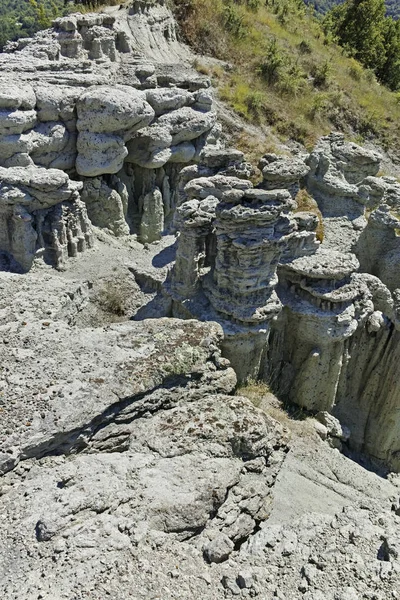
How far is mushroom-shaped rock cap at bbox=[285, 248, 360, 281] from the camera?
10.2 metres

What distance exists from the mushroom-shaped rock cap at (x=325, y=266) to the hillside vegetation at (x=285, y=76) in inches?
510

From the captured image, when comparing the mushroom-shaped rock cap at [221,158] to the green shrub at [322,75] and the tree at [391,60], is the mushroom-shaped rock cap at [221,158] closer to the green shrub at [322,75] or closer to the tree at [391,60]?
the green shrub at [322,75]

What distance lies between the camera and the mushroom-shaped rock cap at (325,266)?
33.4 feet

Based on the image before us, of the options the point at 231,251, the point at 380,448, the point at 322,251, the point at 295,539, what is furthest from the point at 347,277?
the point at 295,539

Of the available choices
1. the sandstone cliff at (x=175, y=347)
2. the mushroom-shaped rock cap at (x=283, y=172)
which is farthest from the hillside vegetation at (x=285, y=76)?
the mushroom-shaped rock cap at (x=283, y=172)

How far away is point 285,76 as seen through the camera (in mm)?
24656

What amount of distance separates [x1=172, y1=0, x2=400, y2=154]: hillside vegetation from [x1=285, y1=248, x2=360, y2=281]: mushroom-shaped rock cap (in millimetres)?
12954

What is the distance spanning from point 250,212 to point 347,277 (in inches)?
117

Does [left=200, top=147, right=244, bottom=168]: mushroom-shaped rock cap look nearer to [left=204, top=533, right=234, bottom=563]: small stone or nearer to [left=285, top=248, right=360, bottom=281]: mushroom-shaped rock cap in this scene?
[left=285, top=248, right=360, bottom=281]: mushroom-shaped rock cap

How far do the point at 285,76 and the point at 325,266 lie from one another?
17932 mm

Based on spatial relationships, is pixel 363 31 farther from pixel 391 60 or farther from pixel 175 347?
pixel 175 347

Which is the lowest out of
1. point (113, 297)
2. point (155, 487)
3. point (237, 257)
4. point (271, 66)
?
point (113, 297)

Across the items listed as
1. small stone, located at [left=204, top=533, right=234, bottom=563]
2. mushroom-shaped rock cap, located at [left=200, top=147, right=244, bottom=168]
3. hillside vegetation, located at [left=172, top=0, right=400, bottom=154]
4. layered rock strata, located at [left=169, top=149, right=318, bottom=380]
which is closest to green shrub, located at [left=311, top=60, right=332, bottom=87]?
hillside vegetation, located at [left=172, top=0, right=400, bottom=154]

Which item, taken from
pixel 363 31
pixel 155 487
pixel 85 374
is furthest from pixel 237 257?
pixel 363 31
